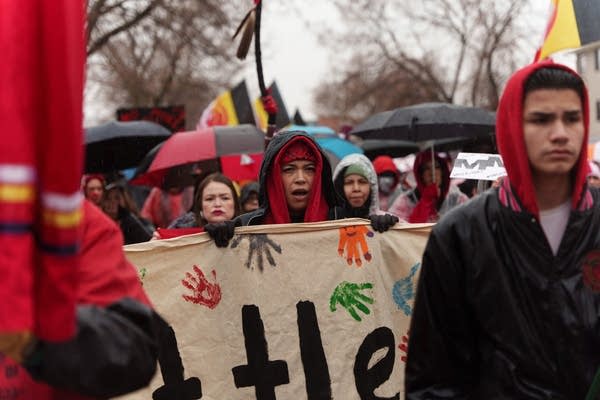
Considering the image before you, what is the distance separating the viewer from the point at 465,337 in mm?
2578

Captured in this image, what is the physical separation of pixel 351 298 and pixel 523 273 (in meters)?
2.51

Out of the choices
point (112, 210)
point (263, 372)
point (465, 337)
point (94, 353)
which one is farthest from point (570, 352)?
point (112, 210)

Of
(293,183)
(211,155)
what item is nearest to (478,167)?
(293,183)

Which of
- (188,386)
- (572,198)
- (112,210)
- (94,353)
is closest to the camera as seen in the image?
(94,353)

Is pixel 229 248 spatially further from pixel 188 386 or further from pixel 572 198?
pixel 572 198

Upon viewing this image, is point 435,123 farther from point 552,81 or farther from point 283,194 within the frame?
point 552,81

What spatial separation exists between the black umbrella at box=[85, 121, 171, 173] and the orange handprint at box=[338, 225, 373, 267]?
5.10m

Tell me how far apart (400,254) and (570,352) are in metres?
2.59

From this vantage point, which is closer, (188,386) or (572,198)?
(572,198)

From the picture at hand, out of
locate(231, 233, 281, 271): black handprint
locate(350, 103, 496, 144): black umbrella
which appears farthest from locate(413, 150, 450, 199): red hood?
locate(231, 233, 281, 271): black handprint

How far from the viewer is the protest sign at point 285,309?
4.80 meters

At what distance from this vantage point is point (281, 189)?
16.7ft

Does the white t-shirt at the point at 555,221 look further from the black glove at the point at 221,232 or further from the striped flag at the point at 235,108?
the striped flag at the point at 235,108

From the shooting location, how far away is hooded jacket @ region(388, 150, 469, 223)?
782cm
